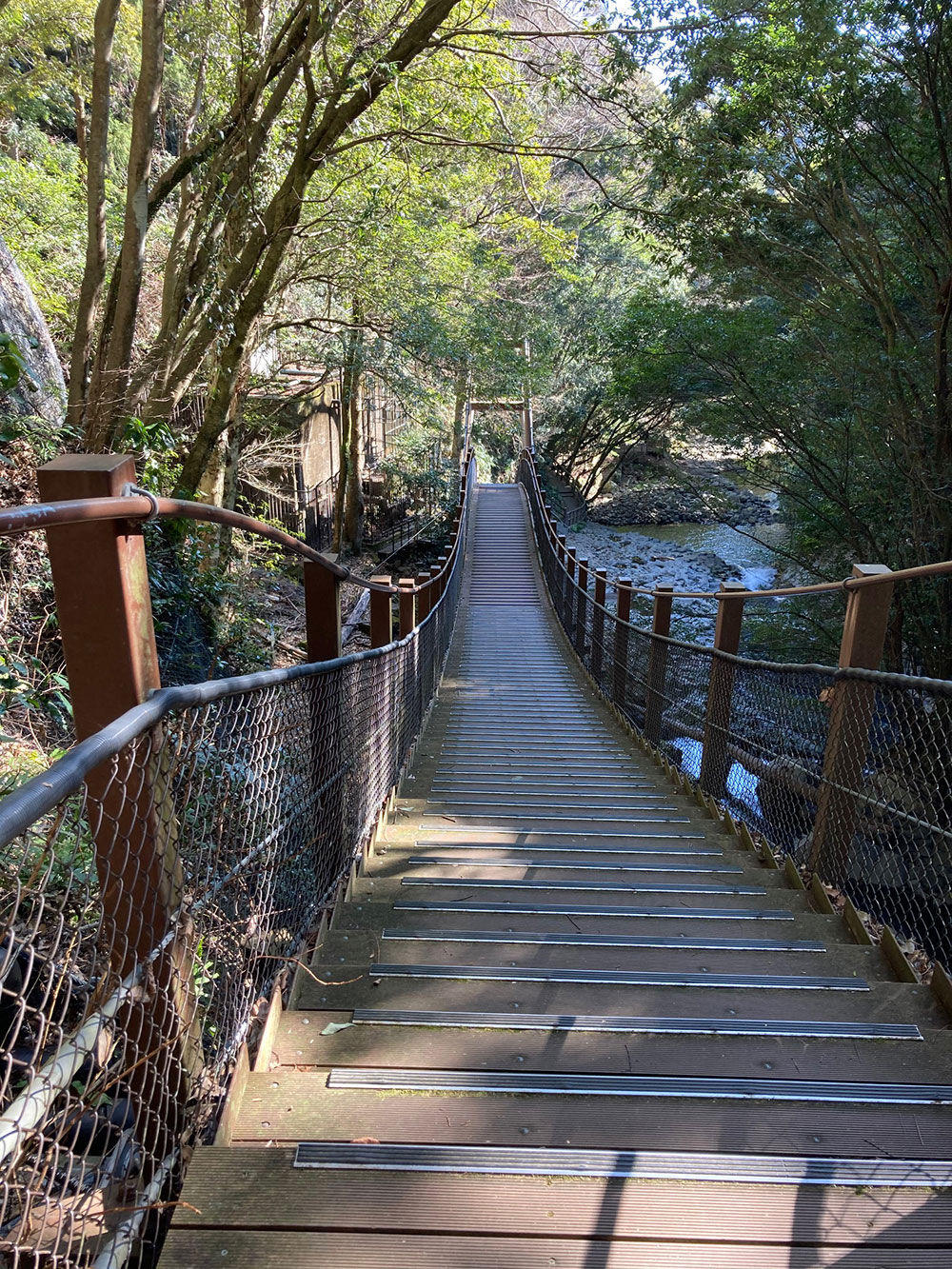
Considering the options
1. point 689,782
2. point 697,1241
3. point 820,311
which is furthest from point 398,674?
point 820,311

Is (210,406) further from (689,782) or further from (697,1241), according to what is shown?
(697,1241)

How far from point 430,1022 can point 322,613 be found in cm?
139

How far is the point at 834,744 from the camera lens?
2580 millimetres

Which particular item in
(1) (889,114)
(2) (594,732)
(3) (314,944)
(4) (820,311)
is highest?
(1) (889,114)

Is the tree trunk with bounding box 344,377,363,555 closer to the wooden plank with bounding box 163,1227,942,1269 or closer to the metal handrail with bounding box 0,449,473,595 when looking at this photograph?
the metal handrail with bounding box 0,449,473,595

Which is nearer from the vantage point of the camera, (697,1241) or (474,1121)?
(697,1241)

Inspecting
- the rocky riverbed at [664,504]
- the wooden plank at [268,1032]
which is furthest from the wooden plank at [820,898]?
the rocky riverbed at [664,504]

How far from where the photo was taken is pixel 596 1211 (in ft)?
3.70

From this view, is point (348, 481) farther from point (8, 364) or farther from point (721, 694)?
point (721, 694)

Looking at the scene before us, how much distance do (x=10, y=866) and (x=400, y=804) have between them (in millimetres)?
1742

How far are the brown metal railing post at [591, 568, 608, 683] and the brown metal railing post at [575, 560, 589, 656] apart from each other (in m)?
0.66

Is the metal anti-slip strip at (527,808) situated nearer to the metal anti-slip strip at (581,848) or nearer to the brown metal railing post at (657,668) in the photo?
the metal anti-slip strip at (581,848)

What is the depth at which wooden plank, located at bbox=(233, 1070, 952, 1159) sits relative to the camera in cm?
128

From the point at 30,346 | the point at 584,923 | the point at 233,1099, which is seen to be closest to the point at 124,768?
the point at 233,1099
